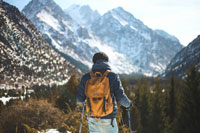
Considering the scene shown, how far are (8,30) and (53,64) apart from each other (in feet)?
157

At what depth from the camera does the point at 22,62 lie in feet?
476

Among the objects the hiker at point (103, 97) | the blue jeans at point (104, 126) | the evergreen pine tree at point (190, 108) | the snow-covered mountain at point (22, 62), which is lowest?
the evergreen pine tree at point (190, 108)

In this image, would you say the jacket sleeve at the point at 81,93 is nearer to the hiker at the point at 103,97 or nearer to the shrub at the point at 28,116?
the hiker at the point at 103,97

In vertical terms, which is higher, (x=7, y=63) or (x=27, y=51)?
(x=27, y=51)

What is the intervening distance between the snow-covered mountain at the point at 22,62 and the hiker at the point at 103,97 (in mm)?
113374

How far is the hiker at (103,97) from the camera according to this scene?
157 inches

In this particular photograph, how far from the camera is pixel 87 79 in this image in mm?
4297

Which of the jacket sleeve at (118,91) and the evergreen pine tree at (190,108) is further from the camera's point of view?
the evergreen pine tree at (190,108)

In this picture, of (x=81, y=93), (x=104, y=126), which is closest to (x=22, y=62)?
(x=81, y=93)

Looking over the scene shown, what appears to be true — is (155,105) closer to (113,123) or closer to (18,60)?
(113,123)

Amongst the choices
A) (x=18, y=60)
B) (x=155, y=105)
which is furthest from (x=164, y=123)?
(x=18, y=60)

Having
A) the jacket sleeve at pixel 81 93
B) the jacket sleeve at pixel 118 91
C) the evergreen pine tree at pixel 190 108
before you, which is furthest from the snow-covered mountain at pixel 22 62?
the jacket sleeve at pixel 118 91

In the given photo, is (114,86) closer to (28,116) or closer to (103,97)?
(103,97)

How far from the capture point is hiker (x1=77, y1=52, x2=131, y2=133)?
13.1 feet
